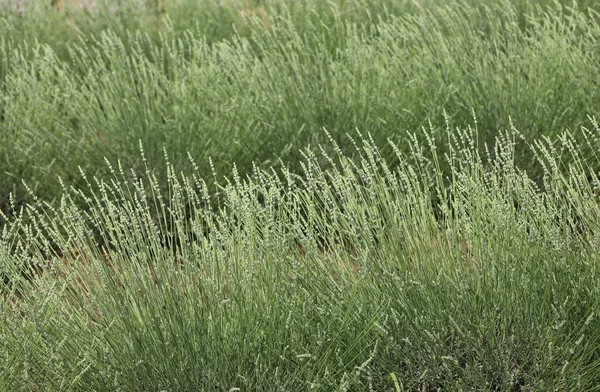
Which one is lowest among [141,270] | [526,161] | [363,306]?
[526,161]

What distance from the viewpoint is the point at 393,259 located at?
2.90 metres

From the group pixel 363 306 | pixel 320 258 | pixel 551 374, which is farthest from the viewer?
pixel 320 258

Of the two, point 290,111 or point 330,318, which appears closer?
point 330,318

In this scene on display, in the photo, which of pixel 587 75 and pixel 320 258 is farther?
pixel 587 75

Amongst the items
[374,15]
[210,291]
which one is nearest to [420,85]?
[374,15]

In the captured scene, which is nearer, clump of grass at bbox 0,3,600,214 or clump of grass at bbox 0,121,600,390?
clump of grass at bbox 0,121,600,390

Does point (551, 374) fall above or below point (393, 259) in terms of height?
below

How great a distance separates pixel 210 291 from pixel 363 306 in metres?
0.42

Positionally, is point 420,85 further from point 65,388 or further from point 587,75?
point 65,388

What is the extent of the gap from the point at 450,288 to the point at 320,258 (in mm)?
423

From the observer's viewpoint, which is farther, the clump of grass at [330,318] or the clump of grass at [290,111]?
the clump of grass at [290,111]

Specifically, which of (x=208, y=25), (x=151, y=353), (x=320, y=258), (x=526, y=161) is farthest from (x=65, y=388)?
(x=208, y=25)

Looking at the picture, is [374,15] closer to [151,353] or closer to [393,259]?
[393,259]

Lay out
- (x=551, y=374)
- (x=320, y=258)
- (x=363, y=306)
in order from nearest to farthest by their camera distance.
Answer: (x=551, y=374) → (x=363, y=306) → (x=320, y=258)
